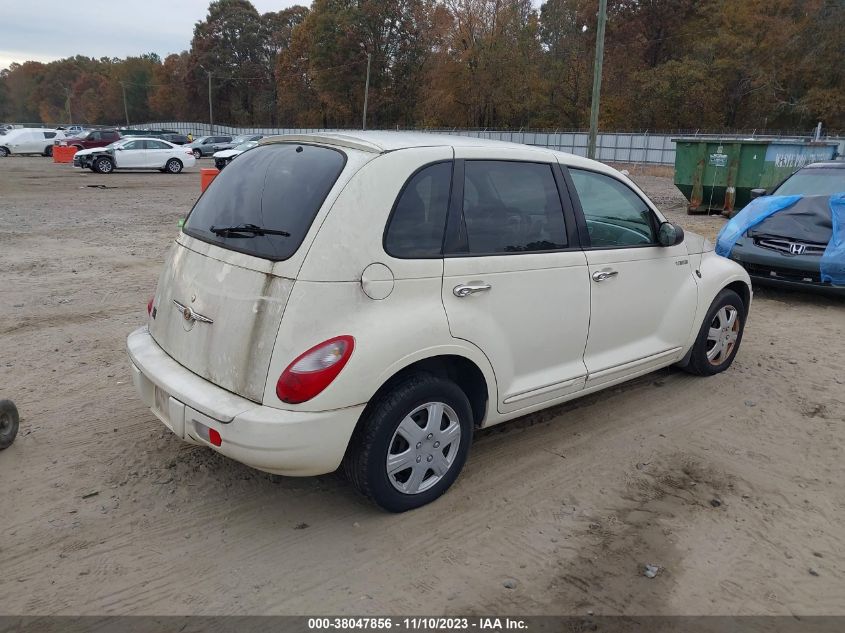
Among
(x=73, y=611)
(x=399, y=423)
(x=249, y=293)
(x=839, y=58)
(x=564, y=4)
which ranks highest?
(x=564, y=4)

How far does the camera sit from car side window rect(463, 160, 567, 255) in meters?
3.44

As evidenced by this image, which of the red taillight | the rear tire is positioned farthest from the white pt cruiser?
the rear tire

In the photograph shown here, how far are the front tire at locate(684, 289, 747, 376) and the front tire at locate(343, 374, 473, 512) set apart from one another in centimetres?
251

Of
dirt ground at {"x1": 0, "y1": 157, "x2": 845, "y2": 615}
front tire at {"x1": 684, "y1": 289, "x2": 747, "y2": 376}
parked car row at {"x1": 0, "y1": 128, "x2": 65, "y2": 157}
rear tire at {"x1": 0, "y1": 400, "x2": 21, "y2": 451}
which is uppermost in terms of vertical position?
parked car row at {"x1": 0, "y1": 128, "x2": 65, "y2": 157}

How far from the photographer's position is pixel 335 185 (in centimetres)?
303

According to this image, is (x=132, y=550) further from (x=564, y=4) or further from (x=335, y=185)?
(x=564, y=4)

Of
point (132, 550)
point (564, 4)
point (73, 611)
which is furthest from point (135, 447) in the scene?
point (564, 4)

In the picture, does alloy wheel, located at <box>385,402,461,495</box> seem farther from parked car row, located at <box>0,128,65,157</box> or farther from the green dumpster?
parked car row, located at <box>0,128,65,157</box>

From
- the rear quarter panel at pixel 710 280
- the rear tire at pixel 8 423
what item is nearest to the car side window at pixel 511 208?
the rear quarter panel at pixel 710 280

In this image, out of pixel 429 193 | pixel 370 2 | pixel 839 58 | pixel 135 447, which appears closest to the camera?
pixel 429 193

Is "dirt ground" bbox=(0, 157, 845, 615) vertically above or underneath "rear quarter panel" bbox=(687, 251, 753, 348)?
underneath

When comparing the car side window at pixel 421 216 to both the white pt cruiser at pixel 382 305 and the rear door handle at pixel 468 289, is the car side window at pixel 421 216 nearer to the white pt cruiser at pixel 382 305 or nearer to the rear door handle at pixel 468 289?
the white pt cruiser at pixel 382 305

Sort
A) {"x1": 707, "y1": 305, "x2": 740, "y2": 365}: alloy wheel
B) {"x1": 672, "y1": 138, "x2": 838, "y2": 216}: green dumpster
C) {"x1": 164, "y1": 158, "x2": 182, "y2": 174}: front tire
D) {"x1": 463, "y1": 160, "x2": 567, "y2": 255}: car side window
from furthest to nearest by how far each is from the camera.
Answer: {"x1": 164, "y1": 158, "x2": 182, "y2": 174}: front tire
{"x1": 672, "y1": 138, "x2": 838, "y2": 216}: green dumpster
{"x1": 707, "y1": 305, "x2": 740, "y2": 365}: alloy wheel
{"x1": 463, "y1": 160, "x2": 567, "y2": 255}: car side window

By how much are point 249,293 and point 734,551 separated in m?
2.58
